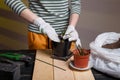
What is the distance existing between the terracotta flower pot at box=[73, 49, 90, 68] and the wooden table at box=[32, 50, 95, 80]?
1.2 inches

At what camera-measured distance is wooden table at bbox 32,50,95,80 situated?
970 mm

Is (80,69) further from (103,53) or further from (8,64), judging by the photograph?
(8,64)

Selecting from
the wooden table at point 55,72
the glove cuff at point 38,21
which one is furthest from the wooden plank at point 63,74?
the glove cuff at point 38,21

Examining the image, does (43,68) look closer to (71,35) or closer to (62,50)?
(62,50)

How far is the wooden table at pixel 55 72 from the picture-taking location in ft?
3.18

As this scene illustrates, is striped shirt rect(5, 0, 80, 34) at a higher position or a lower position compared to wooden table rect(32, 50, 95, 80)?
higher

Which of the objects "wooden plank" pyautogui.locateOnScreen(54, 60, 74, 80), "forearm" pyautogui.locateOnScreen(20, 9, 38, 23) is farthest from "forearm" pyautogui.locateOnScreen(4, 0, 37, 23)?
"wooden plank" pyautogui.locateOnScreen(54, 60, 74, 80)

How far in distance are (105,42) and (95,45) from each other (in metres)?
0.08

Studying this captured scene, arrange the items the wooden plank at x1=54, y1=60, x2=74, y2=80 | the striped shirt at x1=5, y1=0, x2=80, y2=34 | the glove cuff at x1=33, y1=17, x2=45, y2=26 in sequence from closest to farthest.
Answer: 1. the wooden plank at x1=54, y1=60, x2=74, y2=80
2. the glove cuff at x1=33, y1=17, x2=45, y2=26
3. the striped shirt at x1=5, y1=0, x2=80, y2=34

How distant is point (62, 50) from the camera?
1.13 metres

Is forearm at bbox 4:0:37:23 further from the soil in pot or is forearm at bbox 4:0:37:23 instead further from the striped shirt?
the soil in pot

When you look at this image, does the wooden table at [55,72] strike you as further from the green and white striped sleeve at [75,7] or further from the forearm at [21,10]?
the green and white striped sleeve at [75,7]

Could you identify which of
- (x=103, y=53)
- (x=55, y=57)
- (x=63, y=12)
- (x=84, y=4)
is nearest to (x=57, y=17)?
(x=63, y=12)

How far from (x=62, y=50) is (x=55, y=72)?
152 millimetres
